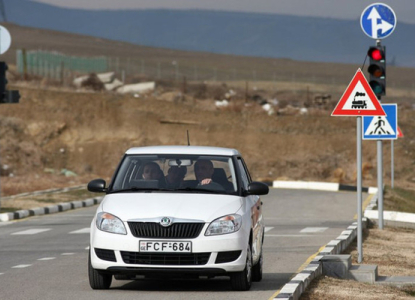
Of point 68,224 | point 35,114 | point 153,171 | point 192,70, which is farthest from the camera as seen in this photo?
point 192,70

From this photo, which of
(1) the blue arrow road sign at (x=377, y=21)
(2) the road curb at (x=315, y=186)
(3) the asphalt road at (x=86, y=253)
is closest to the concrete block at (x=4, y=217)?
(3) the asphalt road at (x=86, y=253)

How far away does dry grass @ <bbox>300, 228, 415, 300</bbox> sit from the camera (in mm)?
11898

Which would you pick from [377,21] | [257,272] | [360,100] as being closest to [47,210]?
[377,21]

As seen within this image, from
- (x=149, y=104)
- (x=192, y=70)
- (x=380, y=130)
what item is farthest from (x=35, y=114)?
(x=192, y=70)

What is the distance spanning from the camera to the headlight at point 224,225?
11.8m

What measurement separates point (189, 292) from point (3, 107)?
57059 mm

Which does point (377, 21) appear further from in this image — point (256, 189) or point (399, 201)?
point (399, 201)

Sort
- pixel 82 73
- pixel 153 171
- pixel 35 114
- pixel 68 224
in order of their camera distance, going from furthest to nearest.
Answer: pixel 82 73, pixel 35 114, pixel 68 224, pixel 153 171

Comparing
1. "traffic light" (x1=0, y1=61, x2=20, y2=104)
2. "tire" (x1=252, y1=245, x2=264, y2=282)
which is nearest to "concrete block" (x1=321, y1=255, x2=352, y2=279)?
"tire" (x1=252, y1=245, x2=264, y2=282)

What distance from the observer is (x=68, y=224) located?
2555 cm

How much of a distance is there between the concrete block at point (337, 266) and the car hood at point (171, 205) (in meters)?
1.83

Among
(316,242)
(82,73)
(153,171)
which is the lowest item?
(316,242)

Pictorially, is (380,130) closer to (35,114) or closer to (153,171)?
(153,171)

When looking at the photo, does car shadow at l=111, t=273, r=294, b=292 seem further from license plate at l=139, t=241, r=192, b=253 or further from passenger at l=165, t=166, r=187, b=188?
passenger at l=165, t=166, r=187, b=188
